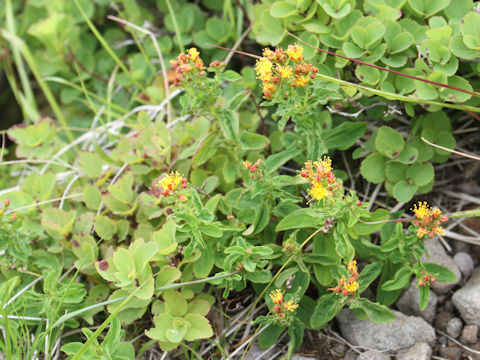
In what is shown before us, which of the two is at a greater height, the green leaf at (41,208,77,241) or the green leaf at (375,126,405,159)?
the green leaf at (375,126,405,159)

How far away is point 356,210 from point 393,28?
0.77 meters

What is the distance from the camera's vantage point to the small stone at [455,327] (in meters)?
1.77

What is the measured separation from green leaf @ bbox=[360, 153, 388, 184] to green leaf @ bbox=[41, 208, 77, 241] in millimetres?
1130

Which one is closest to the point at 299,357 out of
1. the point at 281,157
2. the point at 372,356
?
the point at 372,356

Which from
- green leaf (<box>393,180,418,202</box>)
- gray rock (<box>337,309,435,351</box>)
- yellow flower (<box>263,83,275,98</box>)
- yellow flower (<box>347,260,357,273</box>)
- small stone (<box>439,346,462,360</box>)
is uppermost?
yellow flower (<box>263,83,275,98</box>)

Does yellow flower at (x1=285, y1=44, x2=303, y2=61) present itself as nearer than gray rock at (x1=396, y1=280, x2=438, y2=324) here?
Yes

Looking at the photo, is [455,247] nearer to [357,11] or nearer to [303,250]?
[303,250]

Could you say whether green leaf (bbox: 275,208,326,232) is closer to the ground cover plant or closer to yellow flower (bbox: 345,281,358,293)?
the ground cover plant

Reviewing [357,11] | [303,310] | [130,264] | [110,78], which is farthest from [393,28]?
[110,78]

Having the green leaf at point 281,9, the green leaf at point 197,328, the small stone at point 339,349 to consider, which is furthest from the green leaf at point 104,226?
the green leaf at point 281,9

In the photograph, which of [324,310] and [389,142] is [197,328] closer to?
[324,310]

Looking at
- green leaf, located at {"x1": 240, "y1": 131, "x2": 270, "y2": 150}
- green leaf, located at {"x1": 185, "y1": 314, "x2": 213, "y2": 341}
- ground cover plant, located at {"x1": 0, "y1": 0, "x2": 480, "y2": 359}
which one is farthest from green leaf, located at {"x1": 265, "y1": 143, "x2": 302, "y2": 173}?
green leaf, located at {"x1": 185, "y1": 314, "x2": 213, "y2": 341}

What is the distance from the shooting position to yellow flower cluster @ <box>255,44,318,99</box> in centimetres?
157

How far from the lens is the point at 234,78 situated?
176 centimetres
